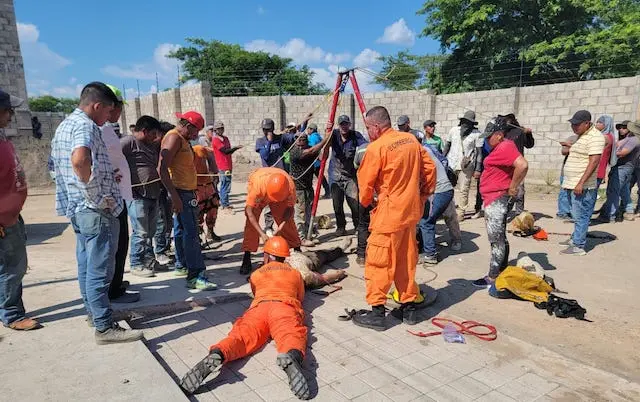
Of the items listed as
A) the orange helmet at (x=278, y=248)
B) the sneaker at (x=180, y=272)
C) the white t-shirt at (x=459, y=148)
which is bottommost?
the sneaker at (x=180, y=272)

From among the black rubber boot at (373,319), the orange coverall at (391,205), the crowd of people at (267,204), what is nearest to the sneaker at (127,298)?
the crowd of people at (267,204)

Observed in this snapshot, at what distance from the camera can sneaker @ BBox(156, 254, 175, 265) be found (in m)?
5.29

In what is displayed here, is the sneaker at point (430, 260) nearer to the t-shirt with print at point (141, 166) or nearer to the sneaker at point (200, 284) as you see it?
the sneaker at point (200, 284)

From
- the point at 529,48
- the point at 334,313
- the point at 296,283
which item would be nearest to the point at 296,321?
the point at 296,283

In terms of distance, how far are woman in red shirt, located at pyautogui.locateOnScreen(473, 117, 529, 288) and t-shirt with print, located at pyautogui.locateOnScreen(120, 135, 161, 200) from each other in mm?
3697

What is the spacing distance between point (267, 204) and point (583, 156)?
4079mm

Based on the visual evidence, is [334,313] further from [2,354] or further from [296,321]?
[2,354]

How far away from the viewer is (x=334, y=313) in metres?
3.89

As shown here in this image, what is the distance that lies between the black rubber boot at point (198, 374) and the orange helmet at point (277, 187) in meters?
2.29

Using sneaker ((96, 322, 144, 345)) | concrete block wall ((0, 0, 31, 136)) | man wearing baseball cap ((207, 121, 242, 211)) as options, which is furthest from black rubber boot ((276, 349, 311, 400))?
concrete block wall ((0, 0, 31, 136))

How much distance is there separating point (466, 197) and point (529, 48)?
1141cm

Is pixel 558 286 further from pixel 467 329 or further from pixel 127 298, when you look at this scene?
pixel 127 298

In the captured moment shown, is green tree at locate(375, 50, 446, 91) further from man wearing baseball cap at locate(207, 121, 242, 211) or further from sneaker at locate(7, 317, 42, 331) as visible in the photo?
sneaker at locate(7, 317, 42, 331)

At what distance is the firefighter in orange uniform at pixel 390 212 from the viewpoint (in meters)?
3.51
